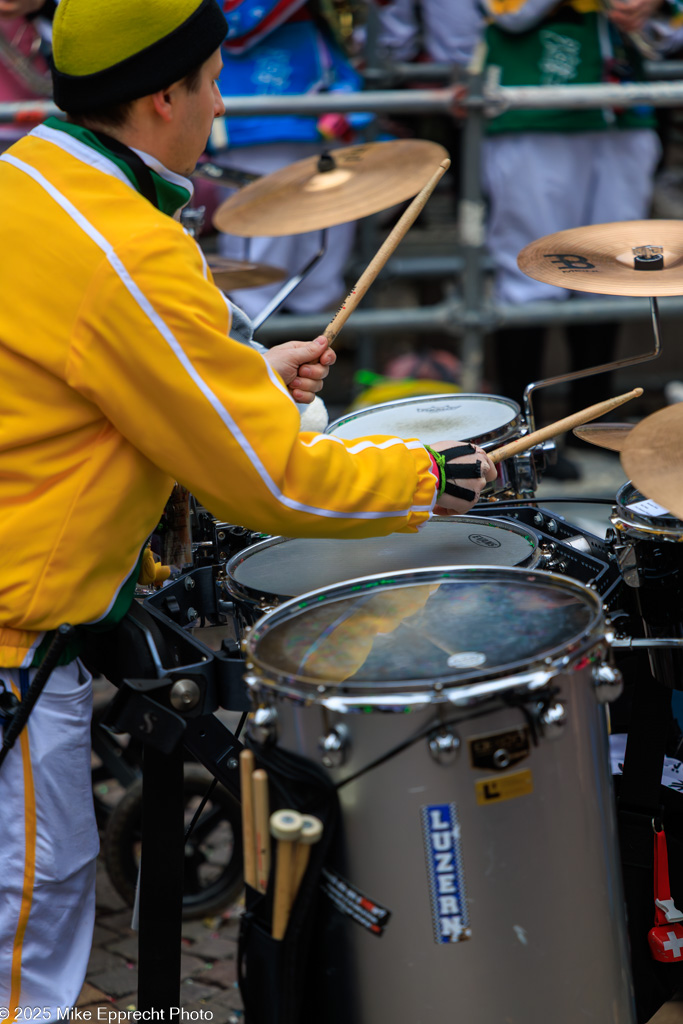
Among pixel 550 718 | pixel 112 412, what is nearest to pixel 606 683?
pixel 550 718

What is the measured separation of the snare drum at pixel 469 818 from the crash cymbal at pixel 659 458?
0.66 ft

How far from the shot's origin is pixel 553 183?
4.61m

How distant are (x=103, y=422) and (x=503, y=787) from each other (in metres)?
0.70

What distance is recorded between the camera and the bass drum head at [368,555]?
1840 mm

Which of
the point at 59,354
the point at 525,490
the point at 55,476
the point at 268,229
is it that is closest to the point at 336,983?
the point at 55,476

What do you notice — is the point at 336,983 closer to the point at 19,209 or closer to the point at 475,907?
the point at 475,907

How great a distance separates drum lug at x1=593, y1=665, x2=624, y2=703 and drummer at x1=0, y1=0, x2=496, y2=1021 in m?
0.38

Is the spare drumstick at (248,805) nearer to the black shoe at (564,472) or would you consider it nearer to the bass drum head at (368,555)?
the bass drum head at (368,555)

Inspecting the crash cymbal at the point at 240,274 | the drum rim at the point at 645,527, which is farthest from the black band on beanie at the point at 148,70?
the crash cymbal at the point at 240,274

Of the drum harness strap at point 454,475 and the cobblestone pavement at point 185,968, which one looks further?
the cobblestone pavement at point 185,968

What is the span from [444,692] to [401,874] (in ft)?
0.74

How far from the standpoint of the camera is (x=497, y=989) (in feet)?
4.51

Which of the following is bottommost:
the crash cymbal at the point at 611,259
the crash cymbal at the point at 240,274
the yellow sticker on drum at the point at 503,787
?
the crash cymbal at the point at 240,274

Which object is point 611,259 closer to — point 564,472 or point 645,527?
point 645,527
